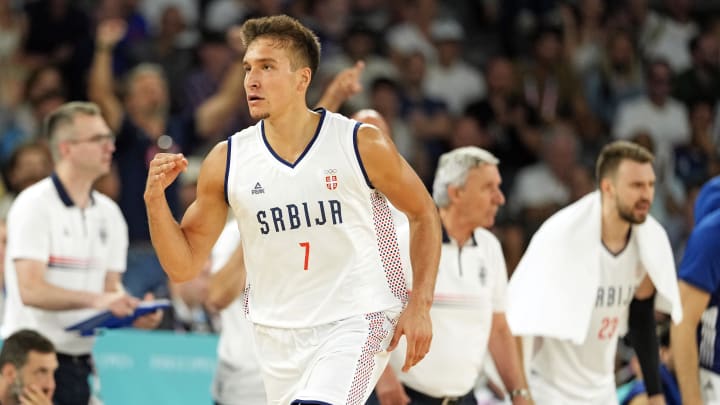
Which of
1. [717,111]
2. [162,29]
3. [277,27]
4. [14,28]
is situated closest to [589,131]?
[717,111]

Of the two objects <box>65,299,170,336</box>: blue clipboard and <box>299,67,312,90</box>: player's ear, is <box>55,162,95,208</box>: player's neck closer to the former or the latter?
<box>65,299,170,336</box>: blue clipboard

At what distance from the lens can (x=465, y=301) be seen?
24.9ft

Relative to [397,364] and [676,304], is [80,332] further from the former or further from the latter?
[676,304]

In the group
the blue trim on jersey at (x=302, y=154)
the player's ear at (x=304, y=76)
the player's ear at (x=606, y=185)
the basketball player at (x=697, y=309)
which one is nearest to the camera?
the blue trim on jersey at (x=302, y=154)

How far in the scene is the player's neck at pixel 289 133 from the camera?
240 inches

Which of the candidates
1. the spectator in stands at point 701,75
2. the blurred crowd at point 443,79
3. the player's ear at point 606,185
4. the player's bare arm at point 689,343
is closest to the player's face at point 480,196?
the player's ear at point 606,185

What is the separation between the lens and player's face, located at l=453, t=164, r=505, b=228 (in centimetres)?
773

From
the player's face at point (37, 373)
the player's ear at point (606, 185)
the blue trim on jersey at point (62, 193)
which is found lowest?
the player's face at point (37, 373)

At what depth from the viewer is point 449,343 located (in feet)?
24.7

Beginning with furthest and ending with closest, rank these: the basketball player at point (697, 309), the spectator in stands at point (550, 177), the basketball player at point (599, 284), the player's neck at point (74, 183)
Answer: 1. the spectator in stands at point (550, 177)
2. the player's neck at point (74, 183)
3. the basketball player at point (599, 284)
4. the basketball player at point (697, 309)

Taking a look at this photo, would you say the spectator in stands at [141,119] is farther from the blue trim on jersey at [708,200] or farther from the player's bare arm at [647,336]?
the blue trim on jersey at [708,200]

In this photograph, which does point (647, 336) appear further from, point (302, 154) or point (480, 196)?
point (302, 154)

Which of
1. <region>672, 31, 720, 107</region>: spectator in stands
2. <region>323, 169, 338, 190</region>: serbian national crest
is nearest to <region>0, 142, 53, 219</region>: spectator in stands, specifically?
<region>323, 169, 338, 190</region>: serbian national crest

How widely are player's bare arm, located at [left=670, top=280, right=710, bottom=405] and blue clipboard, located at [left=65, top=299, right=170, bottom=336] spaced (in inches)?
112
